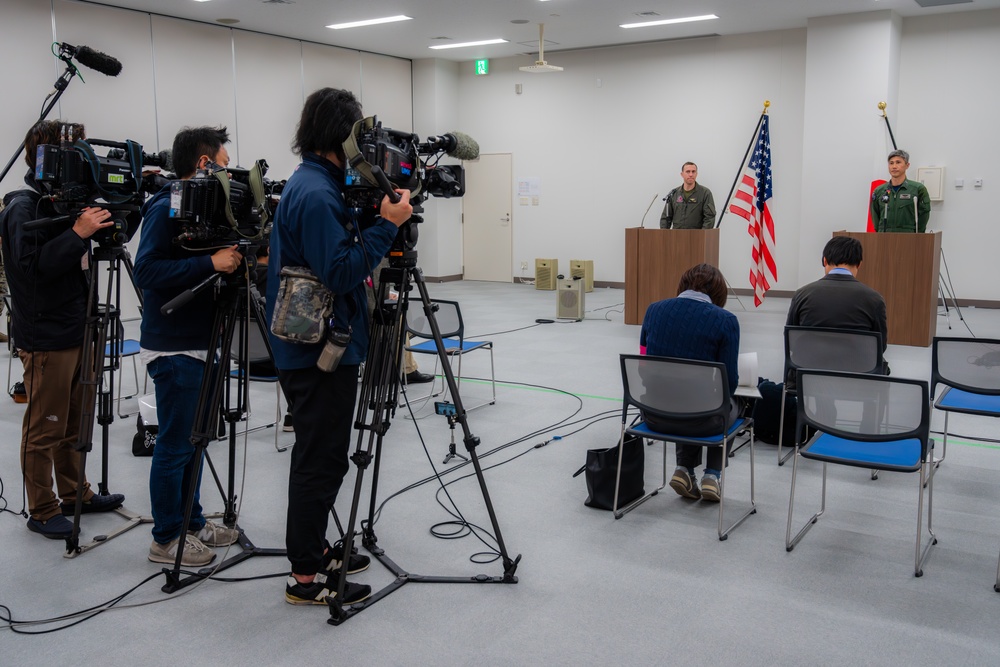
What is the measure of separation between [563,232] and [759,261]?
420cm

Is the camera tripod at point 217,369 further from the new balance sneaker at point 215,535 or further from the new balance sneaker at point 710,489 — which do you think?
the new balance sneaker at point 710,489

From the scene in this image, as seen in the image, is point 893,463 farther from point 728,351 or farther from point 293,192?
point 293,192

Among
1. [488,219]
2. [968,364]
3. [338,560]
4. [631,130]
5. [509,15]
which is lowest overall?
[338,560]

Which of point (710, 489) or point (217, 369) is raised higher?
point (217, 369)

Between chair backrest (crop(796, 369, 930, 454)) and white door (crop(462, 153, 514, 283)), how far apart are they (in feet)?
33.9

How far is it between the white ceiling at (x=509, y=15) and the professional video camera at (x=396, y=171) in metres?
6.87

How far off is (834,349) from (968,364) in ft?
1.92

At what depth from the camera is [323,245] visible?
95.0 inches

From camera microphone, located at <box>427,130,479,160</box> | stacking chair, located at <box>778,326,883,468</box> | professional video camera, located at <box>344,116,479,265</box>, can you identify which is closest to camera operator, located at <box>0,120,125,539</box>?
professional video camera, located at <box>344,116,479,265</box>

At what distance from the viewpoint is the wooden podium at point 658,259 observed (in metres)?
8.56

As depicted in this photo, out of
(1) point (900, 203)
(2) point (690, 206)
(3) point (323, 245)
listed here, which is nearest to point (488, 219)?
(2) point (690, 206)

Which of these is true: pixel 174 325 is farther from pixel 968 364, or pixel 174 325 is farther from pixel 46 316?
pixel 968 364

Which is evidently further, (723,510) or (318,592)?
(723,510)

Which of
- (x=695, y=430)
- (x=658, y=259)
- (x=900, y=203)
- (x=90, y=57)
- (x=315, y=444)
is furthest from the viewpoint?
(x=658, y=259)
